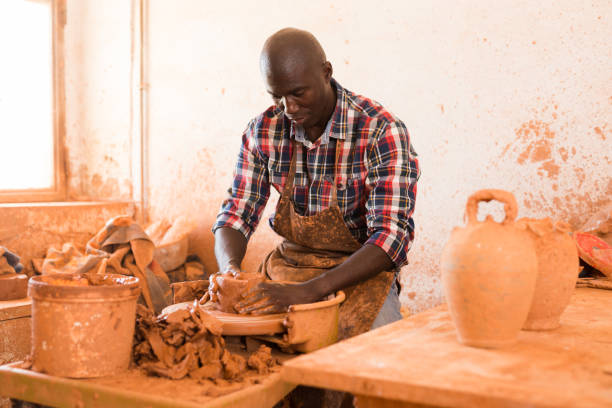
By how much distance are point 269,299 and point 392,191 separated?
0.75 metres

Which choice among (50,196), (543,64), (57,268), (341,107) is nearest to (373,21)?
(543,64)

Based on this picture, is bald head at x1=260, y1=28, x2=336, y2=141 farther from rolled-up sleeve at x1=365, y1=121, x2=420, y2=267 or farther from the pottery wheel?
the pottery wheel

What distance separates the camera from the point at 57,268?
165 inches

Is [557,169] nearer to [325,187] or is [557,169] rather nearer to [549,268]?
[325,187]

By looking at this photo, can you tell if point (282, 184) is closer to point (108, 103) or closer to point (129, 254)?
point (129, 254)

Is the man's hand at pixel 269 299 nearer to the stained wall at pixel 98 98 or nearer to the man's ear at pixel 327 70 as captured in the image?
the man's ear at pixel 327 70

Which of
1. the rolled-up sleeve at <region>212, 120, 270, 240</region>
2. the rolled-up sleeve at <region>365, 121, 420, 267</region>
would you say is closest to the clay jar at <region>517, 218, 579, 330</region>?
the rolled-up sleeve at <region>365, 121, 420, 267</region>

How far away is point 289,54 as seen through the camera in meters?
2.51

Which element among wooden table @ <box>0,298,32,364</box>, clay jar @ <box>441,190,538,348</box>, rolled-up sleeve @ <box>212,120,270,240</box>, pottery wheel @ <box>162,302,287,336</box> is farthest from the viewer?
wooden table @ <box>0,298,32,364</box>

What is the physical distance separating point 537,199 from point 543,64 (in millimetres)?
776

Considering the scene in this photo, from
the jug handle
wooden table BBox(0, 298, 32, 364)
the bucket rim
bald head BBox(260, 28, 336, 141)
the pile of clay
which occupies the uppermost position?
bald head BBox(260, 28, 336, 141)

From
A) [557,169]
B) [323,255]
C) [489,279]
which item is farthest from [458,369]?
[557,169]

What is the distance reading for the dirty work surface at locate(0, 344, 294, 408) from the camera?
5.33 ft

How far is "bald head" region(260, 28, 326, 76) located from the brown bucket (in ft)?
3.74
